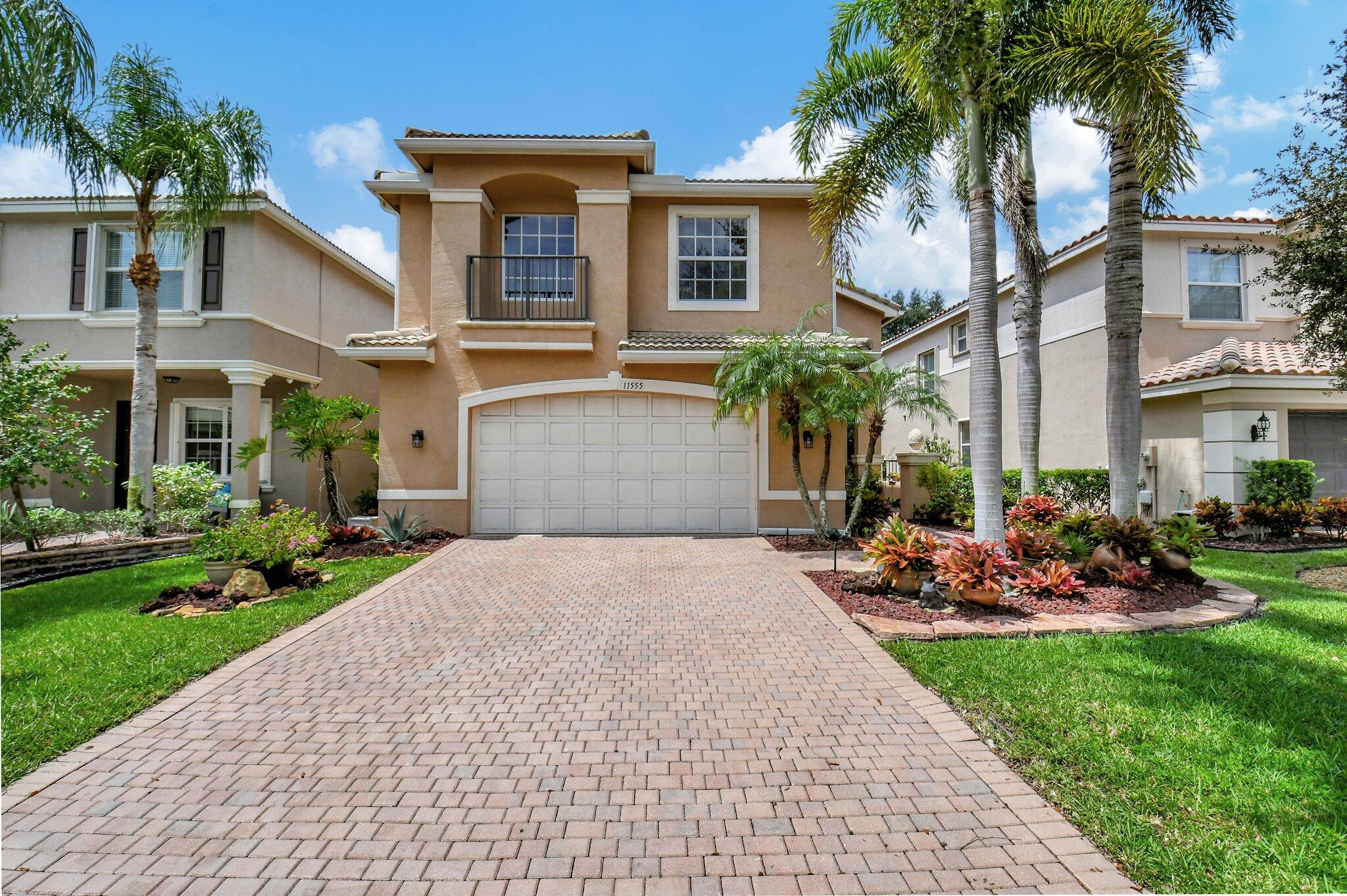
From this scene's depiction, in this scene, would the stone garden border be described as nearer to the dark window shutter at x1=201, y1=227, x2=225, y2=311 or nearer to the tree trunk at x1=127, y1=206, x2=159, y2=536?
the tree trunk at x1=127, y1=206, x2=159, y2=536

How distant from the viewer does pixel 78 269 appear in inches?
549

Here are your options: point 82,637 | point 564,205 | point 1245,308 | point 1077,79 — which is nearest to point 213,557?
point 82,637

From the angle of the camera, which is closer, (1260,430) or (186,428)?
(1260,430)

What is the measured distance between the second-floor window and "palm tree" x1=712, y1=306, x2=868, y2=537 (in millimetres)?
12647

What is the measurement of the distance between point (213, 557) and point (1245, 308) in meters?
21.0

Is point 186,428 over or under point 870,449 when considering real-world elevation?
over

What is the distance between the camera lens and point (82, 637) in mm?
5891

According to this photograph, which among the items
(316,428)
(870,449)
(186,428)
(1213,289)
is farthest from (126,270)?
(1213,289)

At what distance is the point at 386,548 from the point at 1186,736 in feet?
35.5

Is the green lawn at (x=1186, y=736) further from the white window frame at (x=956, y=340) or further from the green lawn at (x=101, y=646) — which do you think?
the white window frame at (x=956, y=340)

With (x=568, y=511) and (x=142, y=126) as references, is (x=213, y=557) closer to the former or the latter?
(x=568, y=511)

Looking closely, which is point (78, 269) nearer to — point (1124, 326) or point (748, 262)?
point (748, 262)

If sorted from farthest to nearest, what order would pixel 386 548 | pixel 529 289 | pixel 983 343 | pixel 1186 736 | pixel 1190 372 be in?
pixel 529 289 < pixel 1190 372 < pixel 386 548 < pixel 983 343 < pixel 1186 736

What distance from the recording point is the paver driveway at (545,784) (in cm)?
273
